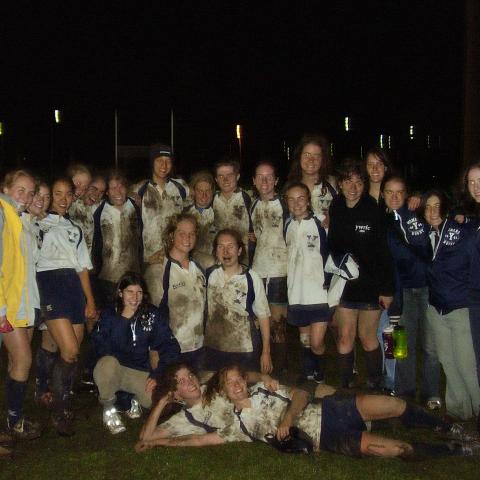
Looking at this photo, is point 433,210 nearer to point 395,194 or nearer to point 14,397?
point 395,194

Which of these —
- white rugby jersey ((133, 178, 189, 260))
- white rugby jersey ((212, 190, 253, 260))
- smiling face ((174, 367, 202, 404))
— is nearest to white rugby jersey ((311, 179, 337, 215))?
white rugby jersey ((212, 190, 253, 260))

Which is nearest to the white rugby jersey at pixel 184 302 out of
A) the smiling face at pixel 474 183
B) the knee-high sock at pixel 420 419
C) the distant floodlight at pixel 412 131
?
the knee-high sock at pixel 420 419

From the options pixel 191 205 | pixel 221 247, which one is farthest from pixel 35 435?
pixel 191 205

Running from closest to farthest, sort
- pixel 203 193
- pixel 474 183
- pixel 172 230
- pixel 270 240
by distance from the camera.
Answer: pixel 474 183 → pixel 172 230 → pixel 270 240 → pixel 203 193

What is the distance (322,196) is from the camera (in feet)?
20.8

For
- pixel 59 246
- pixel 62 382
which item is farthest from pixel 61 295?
pixel 62 382

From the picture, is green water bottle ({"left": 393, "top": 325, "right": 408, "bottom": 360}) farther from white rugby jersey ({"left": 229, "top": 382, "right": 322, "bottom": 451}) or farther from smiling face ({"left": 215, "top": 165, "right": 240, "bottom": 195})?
smiling face ({"left": 215, "top": 165, "right": 240, "bottom": 195})

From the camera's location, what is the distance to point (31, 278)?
4.89 metres

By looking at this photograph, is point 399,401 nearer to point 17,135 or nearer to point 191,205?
point 191,205

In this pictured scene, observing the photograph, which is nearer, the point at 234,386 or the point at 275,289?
the point at 234,386

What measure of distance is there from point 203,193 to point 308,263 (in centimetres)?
128

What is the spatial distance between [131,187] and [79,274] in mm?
1499

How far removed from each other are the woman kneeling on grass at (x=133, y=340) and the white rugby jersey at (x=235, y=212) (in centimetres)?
127

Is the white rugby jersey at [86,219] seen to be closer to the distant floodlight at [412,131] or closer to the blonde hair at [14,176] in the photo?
the blonde hair at [14,176]
